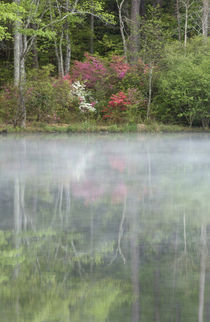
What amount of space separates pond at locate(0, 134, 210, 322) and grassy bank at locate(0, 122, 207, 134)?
12954 mm

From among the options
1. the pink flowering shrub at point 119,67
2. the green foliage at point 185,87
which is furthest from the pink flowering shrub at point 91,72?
the green foliage at point 185,87

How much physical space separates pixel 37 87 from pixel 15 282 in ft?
67.1

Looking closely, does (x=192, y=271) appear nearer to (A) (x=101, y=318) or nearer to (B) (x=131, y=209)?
(A) (x=101, y=318)

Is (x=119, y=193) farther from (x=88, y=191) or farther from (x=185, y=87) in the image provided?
(x=185, y=87)

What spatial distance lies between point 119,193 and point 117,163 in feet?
12.6

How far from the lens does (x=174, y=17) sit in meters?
39.0

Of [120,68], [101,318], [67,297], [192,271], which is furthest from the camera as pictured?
[120,68]

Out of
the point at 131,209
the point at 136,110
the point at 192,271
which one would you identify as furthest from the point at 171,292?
the point at 136,110

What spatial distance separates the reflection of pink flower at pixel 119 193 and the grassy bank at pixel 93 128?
15.0 metres

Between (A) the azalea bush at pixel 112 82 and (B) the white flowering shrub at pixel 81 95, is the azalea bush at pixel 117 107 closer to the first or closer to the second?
(A) the azalea bush at pixel 112 82

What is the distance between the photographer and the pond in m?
3.41

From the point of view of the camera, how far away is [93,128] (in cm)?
2436

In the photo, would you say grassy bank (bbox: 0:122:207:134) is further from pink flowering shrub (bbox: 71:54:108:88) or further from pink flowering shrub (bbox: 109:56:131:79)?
pink flowering shrub (bbox: 109:56:131:79)

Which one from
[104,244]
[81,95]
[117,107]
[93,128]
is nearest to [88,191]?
[104,244]
